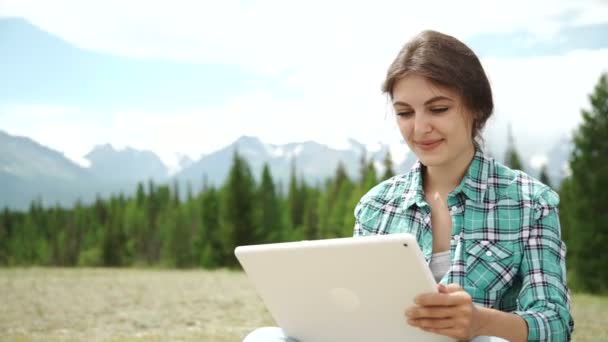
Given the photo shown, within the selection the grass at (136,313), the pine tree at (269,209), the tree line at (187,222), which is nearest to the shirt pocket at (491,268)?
the grass at (136,313)

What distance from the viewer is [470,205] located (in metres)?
2.32

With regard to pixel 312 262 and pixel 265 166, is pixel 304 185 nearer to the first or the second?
pixel 265 166

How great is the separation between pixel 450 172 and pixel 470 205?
6.5 inches

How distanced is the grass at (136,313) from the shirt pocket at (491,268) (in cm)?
471

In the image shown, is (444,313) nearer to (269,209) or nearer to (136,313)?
(136,313)

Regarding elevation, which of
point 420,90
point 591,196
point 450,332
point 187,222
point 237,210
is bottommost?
point 187,222

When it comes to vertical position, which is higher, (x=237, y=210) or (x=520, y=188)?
(x=520, y=188)

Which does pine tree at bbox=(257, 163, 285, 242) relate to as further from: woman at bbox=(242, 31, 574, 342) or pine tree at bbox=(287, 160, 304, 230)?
woman at bbox=(242, 31, 574, 342)

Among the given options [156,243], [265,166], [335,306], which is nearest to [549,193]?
[335,306]

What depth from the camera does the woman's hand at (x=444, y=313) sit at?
1.75 m

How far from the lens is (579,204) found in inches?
752

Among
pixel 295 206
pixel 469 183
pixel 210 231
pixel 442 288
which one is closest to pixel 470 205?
pixel 469 183

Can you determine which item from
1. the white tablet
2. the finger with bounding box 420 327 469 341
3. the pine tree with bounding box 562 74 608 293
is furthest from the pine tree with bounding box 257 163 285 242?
the finger with bounding box 420 327 469 341

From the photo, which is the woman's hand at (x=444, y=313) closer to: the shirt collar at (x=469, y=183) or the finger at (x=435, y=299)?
the finger at (x=435, y=299)
